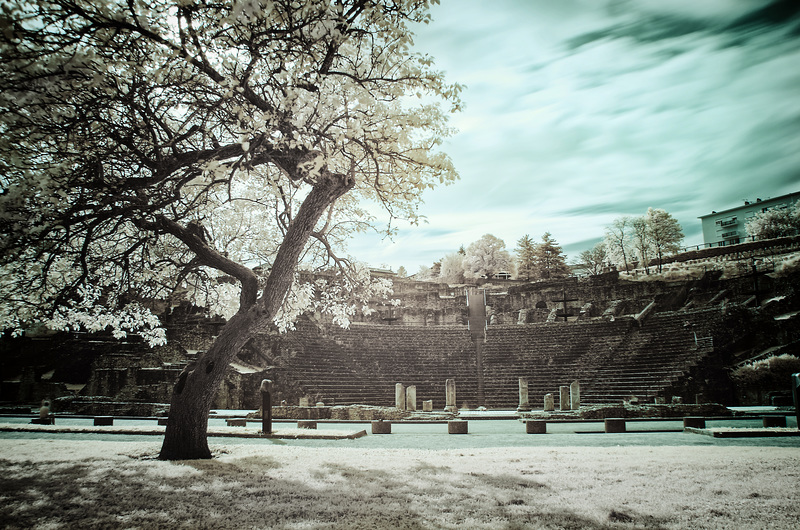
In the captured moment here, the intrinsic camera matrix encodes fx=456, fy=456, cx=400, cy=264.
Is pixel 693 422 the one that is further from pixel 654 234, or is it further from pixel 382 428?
pixel 654 234

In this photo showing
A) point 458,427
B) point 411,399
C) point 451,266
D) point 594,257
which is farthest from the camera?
point 451,266

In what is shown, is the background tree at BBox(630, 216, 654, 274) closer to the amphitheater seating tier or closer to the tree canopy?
the tree canopy

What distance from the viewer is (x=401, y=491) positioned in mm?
4547

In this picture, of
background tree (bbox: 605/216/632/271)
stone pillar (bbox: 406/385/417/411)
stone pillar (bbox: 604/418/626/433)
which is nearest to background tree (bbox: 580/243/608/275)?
background tree (bbox: 605/216/632/271)

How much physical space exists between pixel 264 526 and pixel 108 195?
5006mm

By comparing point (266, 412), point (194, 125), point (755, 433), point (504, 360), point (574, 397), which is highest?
point (194, 125)

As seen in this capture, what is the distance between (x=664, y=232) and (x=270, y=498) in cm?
6186

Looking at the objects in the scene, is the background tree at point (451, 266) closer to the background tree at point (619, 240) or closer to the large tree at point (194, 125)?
the background tree at point (619, 240)

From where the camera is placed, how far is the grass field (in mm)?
3609

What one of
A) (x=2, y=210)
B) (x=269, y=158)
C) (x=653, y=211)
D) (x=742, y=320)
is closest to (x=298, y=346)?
(x=269, y=158)

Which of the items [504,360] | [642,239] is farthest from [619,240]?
[504,360]

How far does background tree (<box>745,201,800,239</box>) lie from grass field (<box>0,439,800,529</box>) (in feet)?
168

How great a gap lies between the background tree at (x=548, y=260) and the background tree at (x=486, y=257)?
12.3 m

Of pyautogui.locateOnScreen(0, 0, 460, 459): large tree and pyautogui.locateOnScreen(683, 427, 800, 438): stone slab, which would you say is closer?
pyautogui.locateOnScreen(0, 0, 460, 459): large tree
